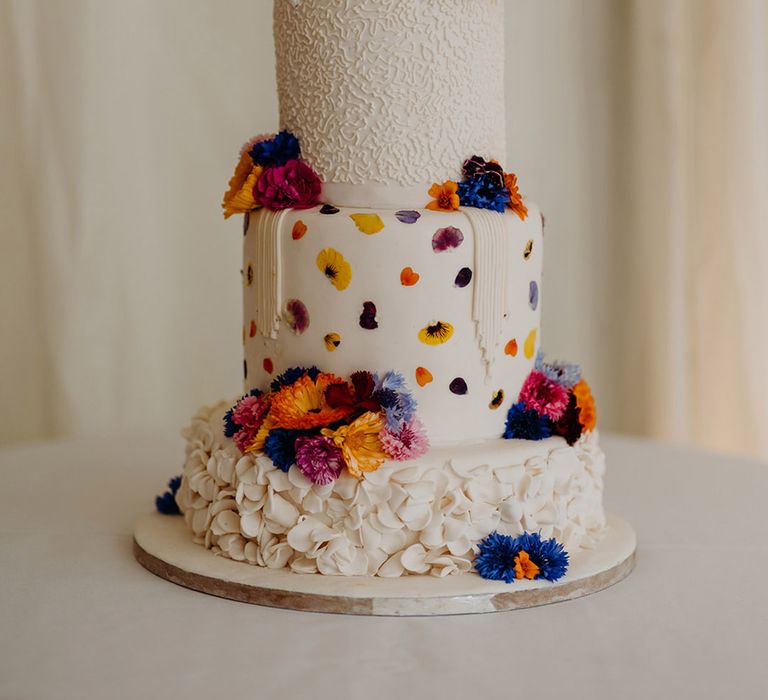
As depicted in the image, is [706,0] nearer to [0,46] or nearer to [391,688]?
[0,46]

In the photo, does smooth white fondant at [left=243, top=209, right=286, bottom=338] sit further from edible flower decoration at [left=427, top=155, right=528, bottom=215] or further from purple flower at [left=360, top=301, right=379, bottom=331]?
edible flower decoration at [left=427, top=155, right=528, bottom=215]

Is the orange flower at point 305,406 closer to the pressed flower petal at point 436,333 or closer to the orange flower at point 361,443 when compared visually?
the orange flower at point 361,443

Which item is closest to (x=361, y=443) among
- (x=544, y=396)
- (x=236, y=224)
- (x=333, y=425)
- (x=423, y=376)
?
(x=333, y=425)

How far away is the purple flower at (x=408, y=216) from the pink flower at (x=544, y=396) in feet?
1.28

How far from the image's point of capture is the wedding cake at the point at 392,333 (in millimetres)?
1877

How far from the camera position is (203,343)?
3.86m

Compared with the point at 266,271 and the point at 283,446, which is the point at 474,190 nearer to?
the point at 266,271

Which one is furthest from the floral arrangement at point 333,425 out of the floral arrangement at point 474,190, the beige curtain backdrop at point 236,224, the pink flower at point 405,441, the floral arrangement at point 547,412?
the beige curtain backdrop at point 236,224

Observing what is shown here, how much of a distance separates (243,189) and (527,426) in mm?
662

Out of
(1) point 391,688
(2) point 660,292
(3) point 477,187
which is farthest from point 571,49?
(1) point 391,688

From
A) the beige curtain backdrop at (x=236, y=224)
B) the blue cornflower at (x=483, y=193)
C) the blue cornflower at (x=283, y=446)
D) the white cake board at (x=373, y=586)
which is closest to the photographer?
the white cake board at (x=373, y=586)

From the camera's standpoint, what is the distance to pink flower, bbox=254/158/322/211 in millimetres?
2025

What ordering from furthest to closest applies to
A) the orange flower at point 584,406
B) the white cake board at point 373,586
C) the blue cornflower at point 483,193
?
the orange flower at point 584,406 → the blue cornflower at point 483,193 → the white cake board at point 373,586

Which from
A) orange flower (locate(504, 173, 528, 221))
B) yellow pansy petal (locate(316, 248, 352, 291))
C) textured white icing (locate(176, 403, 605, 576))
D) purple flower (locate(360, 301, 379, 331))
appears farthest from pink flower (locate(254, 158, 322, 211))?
textured white icing (locate(176, 403, 605, 576))
